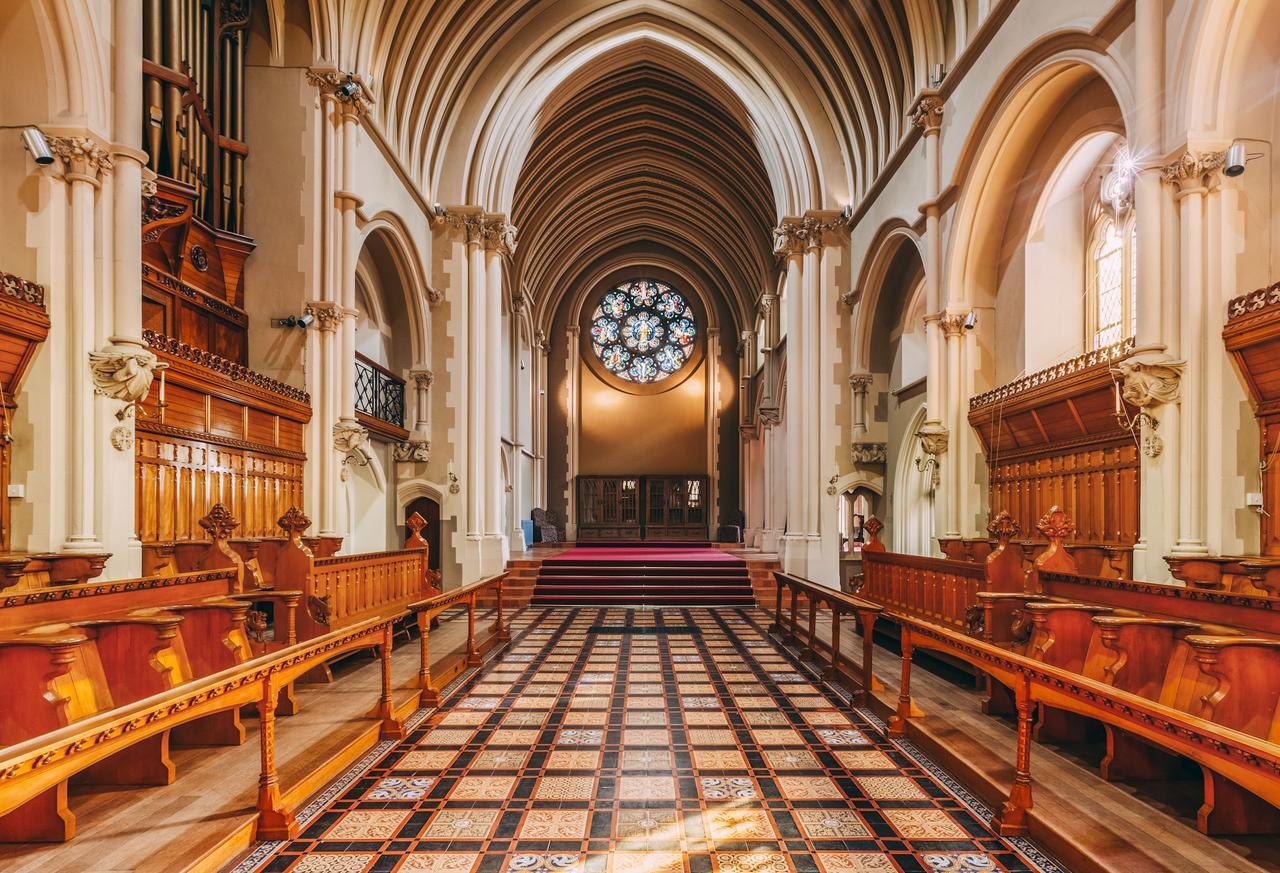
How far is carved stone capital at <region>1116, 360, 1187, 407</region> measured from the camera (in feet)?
19.8

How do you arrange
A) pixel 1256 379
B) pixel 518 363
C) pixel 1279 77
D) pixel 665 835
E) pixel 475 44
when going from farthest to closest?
1. pixel 518 363
2. pixel 475 44
3. pixel 1279 77
4. pixel 1256 379
5. pixel 665 835

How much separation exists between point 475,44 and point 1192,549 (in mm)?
12862

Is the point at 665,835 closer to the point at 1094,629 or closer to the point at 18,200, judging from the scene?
the point at 1094,629

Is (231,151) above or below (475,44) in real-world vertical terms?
below

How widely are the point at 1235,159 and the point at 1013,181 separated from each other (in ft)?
12.9

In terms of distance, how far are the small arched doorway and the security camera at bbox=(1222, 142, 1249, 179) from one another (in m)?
11.6

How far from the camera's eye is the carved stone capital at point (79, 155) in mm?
6168

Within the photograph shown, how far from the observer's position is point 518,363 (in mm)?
21594

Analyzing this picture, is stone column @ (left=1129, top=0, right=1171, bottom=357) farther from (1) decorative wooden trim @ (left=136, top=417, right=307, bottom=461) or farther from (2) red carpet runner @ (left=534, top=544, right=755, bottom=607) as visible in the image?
(1) decorative wooden trim @ (left=136, top=417, right=307, bottom=461)

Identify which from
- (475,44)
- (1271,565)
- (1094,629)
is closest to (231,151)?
(475,44)

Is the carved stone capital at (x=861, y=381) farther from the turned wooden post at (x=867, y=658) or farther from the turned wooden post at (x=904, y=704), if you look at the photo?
the turned wooden post at (x=904, y=704)

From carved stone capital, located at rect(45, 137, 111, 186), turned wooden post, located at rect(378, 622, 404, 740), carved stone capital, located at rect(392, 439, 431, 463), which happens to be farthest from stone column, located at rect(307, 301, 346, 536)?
turned wooden post, located at rect(378, 622, 404, 740)

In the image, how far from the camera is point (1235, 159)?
5.81m

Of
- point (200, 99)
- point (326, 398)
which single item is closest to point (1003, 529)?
point (326, 398)
